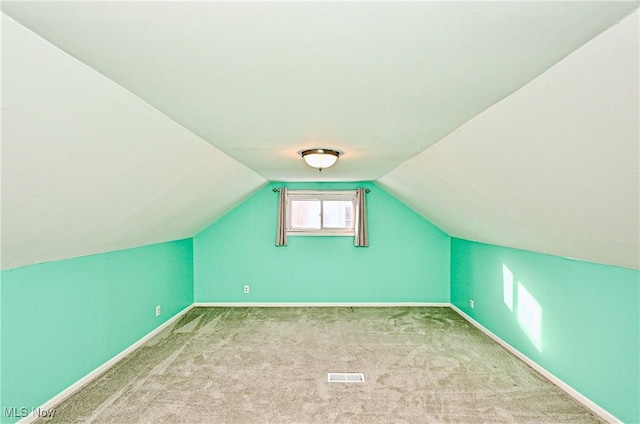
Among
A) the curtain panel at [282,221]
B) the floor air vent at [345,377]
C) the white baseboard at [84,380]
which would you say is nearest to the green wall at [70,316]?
the white baseboard at [84,380]

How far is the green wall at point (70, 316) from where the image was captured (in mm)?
2168

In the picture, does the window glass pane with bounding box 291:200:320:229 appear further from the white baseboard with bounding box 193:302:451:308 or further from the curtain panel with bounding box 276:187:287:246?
the white baseboard with bounding box 193:302:451:308

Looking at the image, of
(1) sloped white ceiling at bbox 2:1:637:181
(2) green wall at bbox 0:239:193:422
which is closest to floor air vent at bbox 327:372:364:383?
(2) green wall at bbox 0:239:193:422

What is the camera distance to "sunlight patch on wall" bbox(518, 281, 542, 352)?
10.1ft

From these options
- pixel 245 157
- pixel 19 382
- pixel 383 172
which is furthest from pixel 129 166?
pixel 383 172

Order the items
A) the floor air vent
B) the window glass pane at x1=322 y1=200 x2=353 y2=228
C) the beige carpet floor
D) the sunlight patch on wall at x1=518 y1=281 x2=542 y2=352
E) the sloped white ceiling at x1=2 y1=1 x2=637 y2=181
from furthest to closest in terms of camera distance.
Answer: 1. the window glass pane at x1=322 y1=200 x2=353 y2=228
2. the sunlight patch on wall at x1=518 y1=281 x2=542 y2=352
3. the floor air vent
4. the beige carpet floor
5. the sloped white ceiling at x1=2 y1=1 x2=637 y2=181

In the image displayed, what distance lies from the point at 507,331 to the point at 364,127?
10.2 feet

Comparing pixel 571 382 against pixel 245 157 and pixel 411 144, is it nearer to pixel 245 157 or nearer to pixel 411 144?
pixel 411 144

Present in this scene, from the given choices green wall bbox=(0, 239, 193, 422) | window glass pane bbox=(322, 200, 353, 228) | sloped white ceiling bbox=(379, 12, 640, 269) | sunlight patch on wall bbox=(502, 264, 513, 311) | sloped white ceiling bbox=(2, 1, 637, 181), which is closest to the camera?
sloped white ceiling bbox=(2, 1, 637, 181)

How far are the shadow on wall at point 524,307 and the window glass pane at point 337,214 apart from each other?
7.81 feet

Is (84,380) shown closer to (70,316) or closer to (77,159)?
(70,316)

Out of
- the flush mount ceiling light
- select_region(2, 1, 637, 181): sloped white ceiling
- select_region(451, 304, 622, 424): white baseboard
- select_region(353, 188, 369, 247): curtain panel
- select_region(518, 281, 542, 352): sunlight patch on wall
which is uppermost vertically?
select_region(2, 1, 637, 181): sloped white ceiling

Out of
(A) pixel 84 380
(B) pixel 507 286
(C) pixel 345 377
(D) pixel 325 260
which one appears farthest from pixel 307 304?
(A) pixel 84 380

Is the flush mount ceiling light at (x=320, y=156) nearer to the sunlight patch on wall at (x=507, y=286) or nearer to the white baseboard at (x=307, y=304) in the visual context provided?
the sunlight patch on wall at (x=507, y=286)
